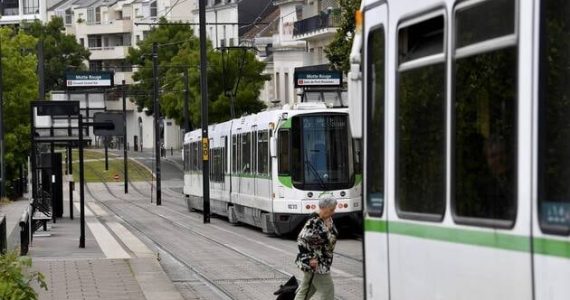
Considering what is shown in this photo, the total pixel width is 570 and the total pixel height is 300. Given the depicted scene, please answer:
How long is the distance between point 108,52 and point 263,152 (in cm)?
11153

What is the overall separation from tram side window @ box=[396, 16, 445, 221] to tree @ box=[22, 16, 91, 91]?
125 meters

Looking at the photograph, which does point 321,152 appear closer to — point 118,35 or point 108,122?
point 108,122

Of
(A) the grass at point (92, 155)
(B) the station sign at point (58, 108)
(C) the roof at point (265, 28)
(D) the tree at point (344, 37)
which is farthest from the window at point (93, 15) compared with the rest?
(B) the station sign at point (58, 108)

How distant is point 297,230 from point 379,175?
994 inches

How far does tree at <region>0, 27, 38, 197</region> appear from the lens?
6291 cm

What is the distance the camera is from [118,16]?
147m

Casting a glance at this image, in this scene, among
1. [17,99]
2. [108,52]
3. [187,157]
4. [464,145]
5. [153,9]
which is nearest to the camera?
[464,145]

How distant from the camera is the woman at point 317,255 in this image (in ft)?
48.6

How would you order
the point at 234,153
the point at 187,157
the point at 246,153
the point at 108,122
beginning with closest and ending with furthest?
the point at 108,122 → the point at 246,153 → the point at 234,153 → the point at 187,157

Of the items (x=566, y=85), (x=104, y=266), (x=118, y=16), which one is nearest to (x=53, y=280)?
(x=104, y=266)

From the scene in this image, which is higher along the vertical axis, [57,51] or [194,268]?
[57,51]

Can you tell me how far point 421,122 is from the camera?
8422mm

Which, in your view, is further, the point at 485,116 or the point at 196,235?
the point at 196,235

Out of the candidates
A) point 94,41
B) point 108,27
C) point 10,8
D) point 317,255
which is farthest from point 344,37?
point 10,8
